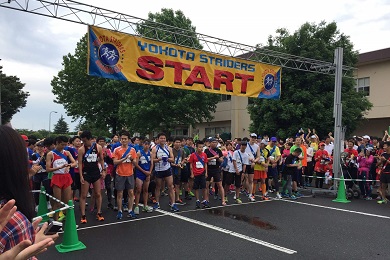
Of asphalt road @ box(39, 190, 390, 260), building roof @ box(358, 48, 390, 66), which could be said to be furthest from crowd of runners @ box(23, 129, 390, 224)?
building roof @ box(358, 48, 390, 66)

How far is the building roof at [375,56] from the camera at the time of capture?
2262cm

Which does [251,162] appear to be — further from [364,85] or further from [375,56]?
[364,85]

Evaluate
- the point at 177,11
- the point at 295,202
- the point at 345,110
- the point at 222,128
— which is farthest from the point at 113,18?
the point at 222,128

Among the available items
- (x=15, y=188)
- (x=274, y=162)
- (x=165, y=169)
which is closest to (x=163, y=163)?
(x=165, y=169)

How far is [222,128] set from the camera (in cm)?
3275

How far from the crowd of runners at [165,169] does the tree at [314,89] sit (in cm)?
612

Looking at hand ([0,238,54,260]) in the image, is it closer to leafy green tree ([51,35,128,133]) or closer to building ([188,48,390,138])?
building ([188,48,390,138])

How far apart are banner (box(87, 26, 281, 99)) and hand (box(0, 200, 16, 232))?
746 cm

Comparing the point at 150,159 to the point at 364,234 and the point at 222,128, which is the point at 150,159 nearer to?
the point at 364,234

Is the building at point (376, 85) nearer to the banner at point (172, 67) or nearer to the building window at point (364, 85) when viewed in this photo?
the building window at point (364, 85)

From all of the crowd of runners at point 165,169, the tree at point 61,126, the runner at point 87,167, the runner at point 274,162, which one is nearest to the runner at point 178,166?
the crowd of runners at point 165,169

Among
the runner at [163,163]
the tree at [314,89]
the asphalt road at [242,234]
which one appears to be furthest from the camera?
the tree at [314,89]

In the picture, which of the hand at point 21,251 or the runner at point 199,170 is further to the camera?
the runner at point 199,170

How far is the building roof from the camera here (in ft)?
74.2
